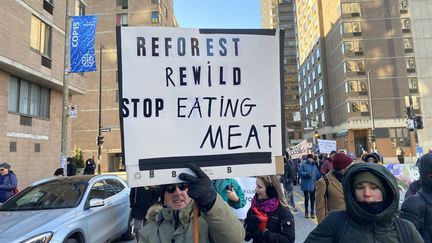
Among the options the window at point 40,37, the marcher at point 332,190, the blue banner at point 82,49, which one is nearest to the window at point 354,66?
the window at point 40,37

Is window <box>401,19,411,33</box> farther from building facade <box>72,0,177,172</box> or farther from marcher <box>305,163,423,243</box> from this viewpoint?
marcher <box>305,163,423,243</box>

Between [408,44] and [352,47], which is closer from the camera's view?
[408,44]

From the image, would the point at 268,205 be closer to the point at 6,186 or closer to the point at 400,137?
the point at 6,186

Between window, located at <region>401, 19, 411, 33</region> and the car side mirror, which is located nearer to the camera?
the car side mirror

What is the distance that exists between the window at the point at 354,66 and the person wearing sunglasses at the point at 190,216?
5437 cm

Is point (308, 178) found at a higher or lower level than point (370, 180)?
lower

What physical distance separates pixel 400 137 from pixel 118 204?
50.6 m

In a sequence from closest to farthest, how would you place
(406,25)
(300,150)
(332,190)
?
(332,190), (300,150), (406,25)

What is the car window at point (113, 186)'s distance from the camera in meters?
7.61

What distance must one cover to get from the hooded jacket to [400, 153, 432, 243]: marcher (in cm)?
148

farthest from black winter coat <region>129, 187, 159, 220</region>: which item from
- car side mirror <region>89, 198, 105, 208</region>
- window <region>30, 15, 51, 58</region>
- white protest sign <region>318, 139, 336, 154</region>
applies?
window <region>30, 15, 51, 58</region>

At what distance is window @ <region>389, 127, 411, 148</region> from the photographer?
49688mm

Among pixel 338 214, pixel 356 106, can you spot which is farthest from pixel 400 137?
pixel 338 214

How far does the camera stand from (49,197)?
21.0ft
